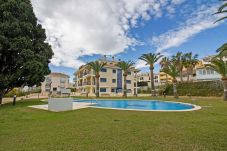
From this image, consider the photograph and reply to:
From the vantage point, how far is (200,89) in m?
37.8

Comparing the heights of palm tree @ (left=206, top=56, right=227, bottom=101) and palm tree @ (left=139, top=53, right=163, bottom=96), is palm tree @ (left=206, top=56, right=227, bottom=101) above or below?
below

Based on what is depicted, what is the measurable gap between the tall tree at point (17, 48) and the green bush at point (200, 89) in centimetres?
3238

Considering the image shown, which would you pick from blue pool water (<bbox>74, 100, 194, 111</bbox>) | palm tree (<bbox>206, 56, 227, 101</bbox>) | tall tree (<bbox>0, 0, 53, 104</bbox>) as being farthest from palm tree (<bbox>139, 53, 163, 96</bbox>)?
tall tree (<bbox>0, 0, 53, 104</bbox>)

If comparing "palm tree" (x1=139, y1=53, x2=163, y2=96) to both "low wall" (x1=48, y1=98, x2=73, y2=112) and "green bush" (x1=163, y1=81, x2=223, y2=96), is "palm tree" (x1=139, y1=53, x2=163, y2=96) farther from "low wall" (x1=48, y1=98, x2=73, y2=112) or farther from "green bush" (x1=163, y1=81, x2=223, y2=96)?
"low wall" (x1=48, y1=98, x2=73, y2=112)

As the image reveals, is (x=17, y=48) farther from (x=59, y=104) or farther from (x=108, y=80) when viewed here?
(x=108, y=80)

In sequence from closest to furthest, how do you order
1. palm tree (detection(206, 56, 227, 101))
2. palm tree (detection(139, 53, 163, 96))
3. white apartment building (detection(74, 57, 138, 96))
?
palm tree (detection(206, 56, 227, 101)), palm tree (detection(139, 53, 163, 96)), white apartment building (detection(74, 57, 138, 96))

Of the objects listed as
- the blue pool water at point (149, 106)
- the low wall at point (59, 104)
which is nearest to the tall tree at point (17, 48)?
the low wall at point (59, 104)

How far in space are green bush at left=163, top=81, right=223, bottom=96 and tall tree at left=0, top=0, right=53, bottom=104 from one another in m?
32.4

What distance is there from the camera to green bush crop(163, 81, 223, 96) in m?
34.8

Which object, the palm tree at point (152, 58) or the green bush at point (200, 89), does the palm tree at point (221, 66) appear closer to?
the green bush at point (200, 89)

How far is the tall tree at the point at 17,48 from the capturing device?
18.5 m

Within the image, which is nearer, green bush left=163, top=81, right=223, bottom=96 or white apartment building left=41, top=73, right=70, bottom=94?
green bush left=163, top=81, right=223, bottom=96

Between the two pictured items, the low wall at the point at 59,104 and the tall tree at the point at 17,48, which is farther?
the tall tree at the point at 17,48

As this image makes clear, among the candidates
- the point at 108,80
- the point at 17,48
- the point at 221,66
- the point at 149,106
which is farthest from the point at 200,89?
the point at 17,48
